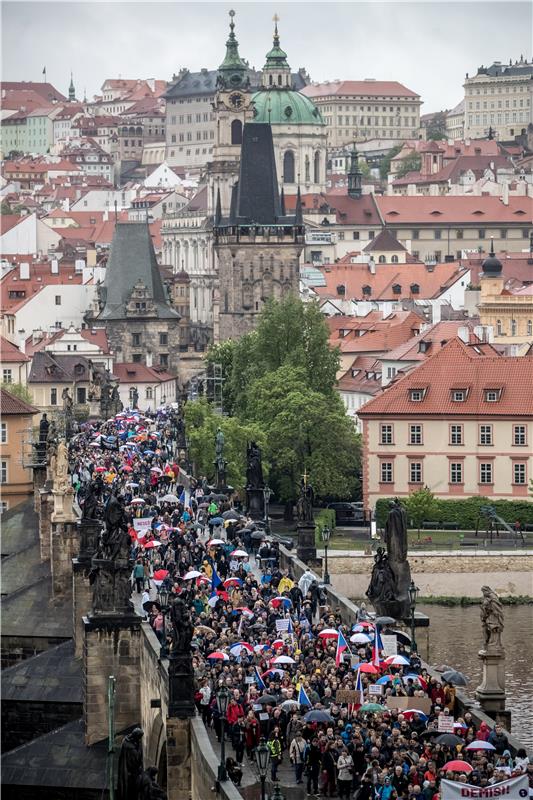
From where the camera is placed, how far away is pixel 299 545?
60688 mm

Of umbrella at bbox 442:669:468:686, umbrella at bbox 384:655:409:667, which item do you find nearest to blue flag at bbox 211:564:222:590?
umbrella at bbox 384:655:409:667

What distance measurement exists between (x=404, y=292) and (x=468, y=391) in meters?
81.6

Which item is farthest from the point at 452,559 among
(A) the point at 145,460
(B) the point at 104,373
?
(B) the point at 104,373

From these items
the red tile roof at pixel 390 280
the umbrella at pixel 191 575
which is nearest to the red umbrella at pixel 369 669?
the umbrella at pixel 191 575

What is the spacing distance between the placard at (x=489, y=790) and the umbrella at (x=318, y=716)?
13.7 ft

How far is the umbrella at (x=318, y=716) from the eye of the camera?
35250mm

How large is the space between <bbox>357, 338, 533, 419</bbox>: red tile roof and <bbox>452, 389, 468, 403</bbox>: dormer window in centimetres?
11

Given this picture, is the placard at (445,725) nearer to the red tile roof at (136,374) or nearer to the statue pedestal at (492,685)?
the statue pedestal at (492,685)

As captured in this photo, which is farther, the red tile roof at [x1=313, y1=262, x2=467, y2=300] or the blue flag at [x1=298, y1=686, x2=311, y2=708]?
the red tile roof at [x1=313, y1=262, x2=467, y2=300]

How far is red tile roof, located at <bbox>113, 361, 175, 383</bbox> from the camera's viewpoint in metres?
153

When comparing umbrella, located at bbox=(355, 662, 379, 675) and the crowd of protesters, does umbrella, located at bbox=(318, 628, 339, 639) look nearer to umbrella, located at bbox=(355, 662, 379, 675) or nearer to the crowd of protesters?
the crowd of protesters

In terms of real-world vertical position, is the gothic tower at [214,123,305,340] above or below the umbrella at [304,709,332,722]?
above

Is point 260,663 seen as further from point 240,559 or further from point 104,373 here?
point 104,373

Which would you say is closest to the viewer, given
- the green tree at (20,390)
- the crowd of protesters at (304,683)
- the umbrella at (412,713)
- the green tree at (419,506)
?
the crowd of protesters at (304,683)
